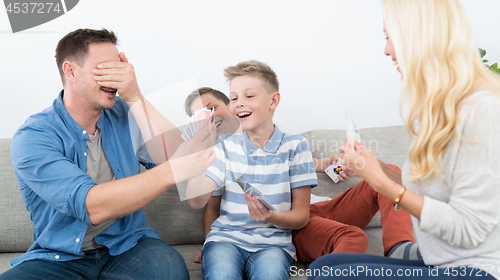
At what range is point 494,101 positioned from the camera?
0.84 metres

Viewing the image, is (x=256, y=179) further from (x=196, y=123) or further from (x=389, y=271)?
(x=389, y=271)

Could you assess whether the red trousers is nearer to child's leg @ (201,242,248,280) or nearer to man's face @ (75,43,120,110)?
child's leg @ (201,242,248,280)

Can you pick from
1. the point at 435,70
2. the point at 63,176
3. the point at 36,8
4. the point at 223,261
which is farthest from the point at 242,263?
the point at 36,8

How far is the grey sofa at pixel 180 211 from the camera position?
5.38 feet

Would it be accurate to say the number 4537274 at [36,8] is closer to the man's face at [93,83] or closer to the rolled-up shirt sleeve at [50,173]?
the man's face at [93,83]

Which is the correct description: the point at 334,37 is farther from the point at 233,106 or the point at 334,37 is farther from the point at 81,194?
the point at 81,194

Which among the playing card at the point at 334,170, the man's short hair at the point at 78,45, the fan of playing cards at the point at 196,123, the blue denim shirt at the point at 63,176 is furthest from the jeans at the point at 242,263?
the man's short hair at the point at 78,45

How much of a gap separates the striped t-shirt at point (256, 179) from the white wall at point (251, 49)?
611 mm

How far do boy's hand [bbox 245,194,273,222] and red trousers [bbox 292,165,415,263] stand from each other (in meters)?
0.26

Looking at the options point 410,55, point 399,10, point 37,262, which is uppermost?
point 399,10

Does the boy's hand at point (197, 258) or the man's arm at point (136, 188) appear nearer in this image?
the man's arm at point (136, 188)

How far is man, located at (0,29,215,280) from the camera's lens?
1.13 meters

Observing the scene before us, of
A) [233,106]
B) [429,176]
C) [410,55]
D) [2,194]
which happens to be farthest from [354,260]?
[2,194]

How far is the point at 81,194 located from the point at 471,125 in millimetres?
1040
